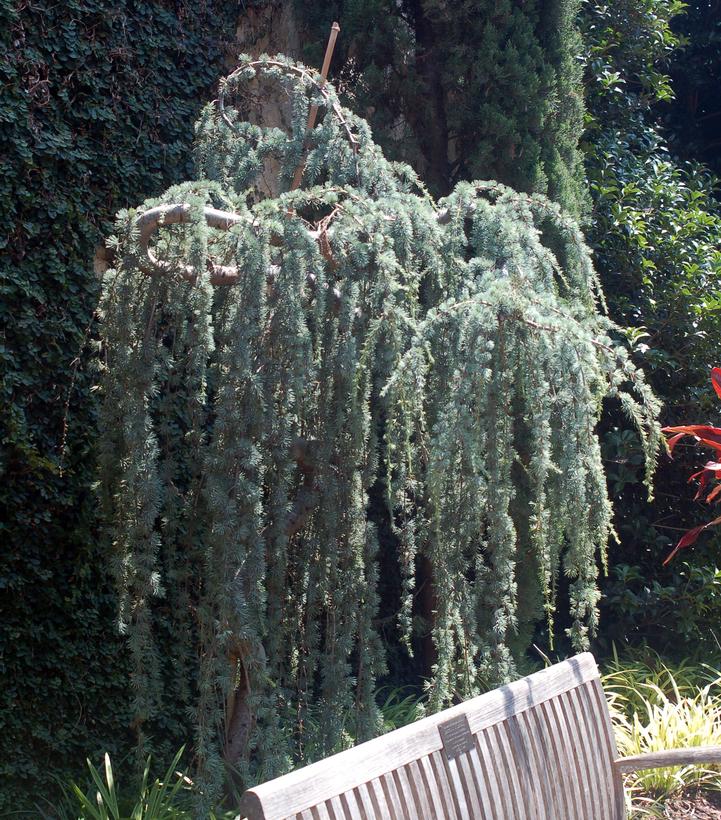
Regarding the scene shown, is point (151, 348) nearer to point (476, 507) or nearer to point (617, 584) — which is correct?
point (476, 507)

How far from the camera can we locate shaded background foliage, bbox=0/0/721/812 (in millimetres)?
3258

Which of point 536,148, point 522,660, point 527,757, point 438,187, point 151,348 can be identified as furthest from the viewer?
point 438,187

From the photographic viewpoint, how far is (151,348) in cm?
232

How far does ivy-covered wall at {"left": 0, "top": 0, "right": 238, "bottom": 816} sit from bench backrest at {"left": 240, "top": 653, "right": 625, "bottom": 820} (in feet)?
5.36

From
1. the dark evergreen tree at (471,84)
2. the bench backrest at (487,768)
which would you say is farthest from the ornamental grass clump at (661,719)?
the dark evergreen tree at (471,84)

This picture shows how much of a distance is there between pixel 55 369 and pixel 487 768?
2.16 m

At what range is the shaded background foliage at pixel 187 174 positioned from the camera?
10.7 feet

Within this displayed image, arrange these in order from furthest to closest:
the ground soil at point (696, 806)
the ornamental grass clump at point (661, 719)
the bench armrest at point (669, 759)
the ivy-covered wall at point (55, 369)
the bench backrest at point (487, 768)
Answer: the ornamental grass clump at point (661, 719)
the ground soil at point (696, 806)
the ivy-covered wall at point (55, 369)
the bench armrest at point (669, 759)
the bench backrest at point (487, 768)

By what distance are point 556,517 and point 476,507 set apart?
0.70 feet

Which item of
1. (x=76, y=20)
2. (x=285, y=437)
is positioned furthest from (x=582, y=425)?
(x=76, y=20)

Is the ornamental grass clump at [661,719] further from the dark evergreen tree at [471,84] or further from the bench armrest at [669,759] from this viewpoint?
the dark evergreen tree at [471,84]

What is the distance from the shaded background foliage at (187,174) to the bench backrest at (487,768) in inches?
54.8

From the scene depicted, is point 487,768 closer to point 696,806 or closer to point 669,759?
point 669,759

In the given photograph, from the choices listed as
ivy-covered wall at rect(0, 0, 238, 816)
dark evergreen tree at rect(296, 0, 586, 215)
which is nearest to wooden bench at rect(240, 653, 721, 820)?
ivy-covered wall at rect(0, 0, 238, 816)
